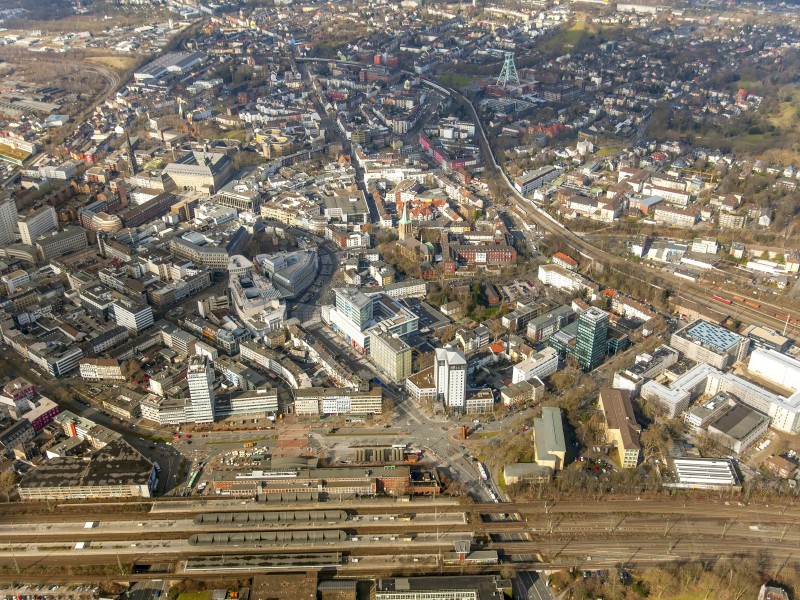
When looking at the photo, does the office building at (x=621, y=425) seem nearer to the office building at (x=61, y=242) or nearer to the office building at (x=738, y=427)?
the office building at (x=738, y=427)

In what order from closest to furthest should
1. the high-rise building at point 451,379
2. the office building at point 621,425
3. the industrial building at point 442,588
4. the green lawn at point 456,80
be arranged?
the industrial building at point 442,588 < the office building at point 621,425 < the high-rise building at point 451,379 < the green lawn at point 456,80

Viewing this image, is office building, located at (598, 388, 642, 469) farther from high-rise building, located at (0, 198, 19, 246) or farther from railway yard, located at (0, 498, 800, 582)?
high-rise building, located at (0, 198, 19, 246)

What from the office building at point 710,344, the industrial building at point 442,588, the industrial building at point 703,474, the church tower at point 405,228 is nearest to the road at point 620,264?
the office building at point 710,344

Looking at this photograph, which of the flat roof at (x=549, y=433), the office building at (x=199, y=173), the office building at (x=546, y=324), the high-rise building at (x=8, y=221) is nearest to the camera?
the flat roof at (x=549, y=433)

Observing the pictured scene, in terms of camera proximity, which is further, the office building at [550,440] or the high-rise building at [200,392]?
the high-rise building at [200,392]

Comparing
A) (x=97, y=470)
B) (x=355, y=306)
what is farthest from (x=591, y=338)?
(x=97, y=470)

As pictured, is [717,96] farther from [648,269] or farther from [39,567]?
[39,567]
